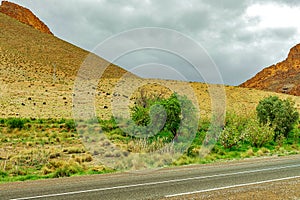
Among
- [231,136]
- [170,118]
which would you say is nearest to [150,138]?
[170,118]

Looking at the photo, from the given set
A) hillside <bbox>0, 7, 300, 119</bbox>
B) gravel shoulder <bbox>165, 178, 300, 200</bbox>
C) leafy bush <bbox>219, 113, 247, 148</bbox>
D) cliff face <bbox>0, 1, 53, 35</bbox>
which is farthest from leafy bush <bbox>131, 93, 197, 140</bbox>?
cliff face <bbox>0, 1, 53, 35</bbox>

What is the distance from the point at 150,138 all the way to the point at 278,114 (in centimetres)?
1287

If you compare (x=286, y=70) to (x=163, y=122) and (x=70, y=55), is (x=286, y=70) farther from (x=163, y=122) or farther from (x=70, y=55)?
(x=163, y=122)

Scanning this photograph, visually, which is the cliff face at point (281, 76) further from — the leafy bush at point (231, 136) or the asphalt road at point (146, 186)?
the asphalt road at point (146, 186)

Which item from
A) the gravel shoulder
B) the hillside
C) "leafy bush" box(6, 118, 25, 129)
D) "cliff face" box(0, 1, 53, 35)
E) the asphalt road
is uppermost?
"cliff face" box(0, 1, 53, 35)

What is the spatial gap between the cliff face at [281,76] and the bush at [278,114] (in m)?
97.1

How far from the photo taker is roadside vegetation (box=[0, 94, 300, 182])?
1747cm

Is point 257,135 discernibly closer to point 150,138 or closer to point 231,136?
point 231,136

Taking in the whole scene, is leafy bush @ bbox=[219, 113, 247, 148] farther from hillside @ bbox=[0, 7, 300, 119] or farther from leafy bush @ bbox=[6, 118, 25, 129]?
leafy bush @ bbox=[6, 118, 25, 129]

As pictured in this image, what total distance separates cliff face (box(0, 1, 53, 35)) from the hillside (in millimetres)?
38979

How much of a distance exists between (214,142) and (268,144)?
15.3 ft

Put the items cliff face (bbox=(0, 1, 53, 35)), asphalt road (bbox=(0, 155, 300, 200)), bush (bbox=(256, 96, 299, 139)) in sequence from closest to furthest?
asphalt road (bbox=(0, 155, 300, 200)) < bush (bbox=(256, 96, 299, 139)) < cliff face (bbox=(0, 1, 53, 35))

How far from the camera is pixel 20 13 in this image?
151375 millimetres

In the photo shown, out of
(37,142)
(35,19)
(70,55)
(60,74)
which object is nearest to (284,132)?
(37,142)
